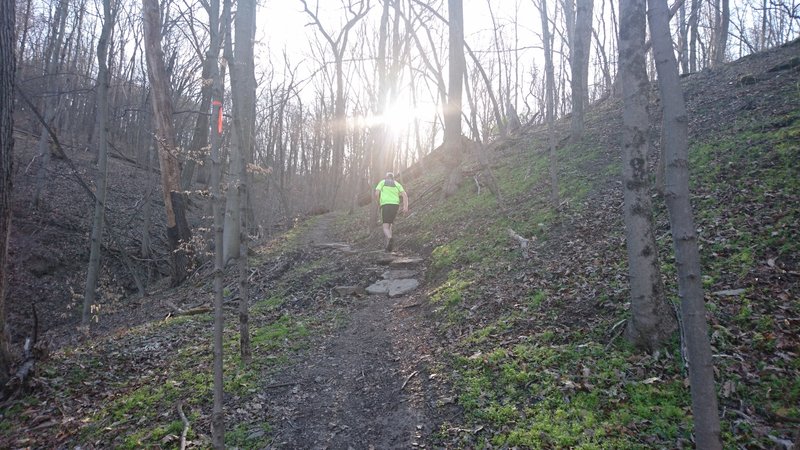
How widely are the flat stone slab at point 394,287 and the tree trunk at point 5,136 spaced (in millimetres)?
5470

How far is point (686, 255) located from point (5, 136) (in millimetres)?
6836

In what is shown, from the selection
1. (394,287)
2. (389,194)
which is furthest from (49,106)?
(394,287)

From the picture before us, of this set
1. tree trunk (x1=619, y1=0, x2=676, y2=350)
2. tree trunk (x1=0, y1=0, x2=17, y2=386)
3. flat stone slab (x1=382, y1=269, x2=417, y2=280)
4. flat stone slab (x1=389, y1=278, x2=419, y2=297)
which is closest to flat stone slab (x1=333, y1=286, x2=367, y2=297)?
flat stone slab (x1=389, y1=278, x2=419, y2=297)

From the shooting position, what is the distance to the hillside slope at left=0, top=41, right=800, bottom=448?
12.4ft

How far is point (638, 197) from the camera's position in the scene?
441cm

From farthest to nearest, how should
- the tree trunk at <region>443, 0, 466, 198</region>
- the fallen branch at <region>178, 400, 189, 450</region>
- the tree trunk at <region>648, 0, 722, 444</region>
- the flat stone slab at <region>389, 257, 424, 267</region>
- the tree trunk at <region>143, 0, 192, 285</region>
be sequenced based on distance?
1. the tree trunk at <region>443, 0, 466, 198</region>
2. the tree trunk at <region>143, 0, 192, 285</region>
3. the flat stone slab at <region>389, 257, 424, 267</region>
4. the fallen branch at <region>178, 400, 189, 450</region>
5. the tree trunk at <region>648, 0, 722, 444</region>

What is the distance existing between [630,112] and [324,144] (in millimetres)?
32292

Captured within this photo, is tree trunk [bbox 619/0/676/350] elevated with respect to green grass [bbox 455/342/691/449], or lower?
elevated

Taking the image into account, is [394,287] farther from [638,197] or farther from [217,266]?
[638,197]

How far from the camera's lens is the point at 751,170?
272 inches

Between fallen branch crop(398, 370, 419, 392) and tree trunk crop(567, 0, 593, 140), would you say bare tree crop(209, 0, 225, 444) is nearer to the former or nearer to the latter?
fallen branch crop(398, 370, 419, 392)

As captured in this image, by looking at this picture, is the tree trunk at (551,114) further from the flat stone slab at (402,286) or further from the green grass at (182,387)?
the green grass at (182,387)

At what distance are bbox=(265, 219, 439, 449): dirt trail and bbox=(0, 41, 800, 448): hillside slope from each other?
2cm

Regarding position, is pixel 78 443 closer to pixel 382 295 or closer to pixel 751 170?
pixel 382 295
